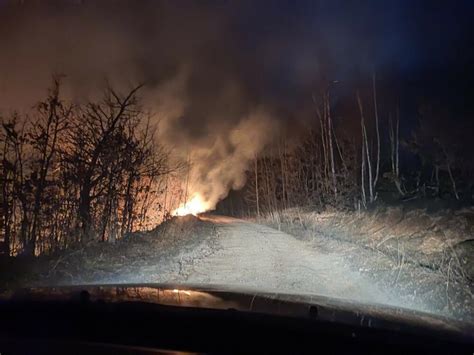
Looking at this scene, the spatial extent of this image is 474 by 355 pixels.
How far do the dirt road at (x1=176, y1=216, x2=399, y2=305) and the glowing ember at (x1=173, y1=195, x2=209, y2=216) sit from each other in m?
14.9

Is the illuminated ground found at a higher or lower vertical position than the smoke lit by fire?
lower

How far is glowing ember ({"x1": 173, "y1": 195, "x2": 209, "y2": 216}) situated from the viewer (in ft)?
110

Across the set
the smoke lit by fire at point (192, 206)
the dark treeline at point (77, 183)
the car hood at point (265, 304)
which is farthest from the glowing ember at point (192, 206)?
the car hood at point (265, 304)

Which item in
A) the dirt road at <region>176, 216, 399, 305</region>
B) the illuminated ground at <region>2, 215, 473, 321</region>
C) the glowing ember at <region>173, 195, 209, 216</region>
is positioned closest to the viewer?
the illuminated ground at <region>2, 215, 473, 321</region>

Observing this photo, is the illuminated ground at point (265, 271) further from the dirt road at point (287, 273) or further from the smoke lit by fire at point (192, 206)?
the smoke lit by fire at point (192, 206)

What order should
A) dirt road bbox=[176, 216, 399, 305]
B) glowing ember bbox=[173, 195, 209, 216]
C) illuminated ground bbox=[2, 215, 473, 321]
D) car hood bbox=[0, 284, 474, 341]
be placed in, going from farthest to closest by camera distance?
glowing ember bbox=[173, 195, 209, 216], dirt road bbox=[176, 216, 399, 305], illuminated ground bbox=[2, 215, 473, 321], car hood bbox=[0, 284, 474, 341]

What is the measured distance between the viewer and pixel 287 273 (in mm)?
12625

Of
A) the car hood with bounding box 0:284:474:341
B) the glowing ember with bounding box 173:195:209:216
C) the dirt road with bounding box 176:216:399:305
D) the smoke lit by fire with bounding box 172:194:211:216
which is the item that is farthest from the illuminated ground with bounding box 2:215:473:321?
the glowing ember with bounding box 173:195:209:216

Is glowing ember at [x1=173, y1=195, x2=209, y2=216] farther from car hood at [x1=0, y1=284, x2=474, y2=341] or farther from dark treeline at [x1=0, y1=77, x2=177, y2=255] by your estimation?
car hood at [x1=0, y1=284, x2=474, y2=341]

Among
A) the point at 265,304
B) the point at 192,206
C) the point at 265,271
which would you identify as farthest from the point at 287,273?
the point at 192,206

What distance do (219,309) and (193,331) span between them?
2.04ft

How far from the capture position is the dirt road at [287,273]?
10.3 metres

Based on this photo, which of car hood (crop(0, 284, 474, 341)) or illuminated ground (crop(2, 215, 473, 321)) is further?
illuminated ground (crop(2, 215, 473, 321))

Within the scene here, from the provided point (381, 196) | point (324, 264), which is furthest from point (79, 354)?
point (381, 196)
